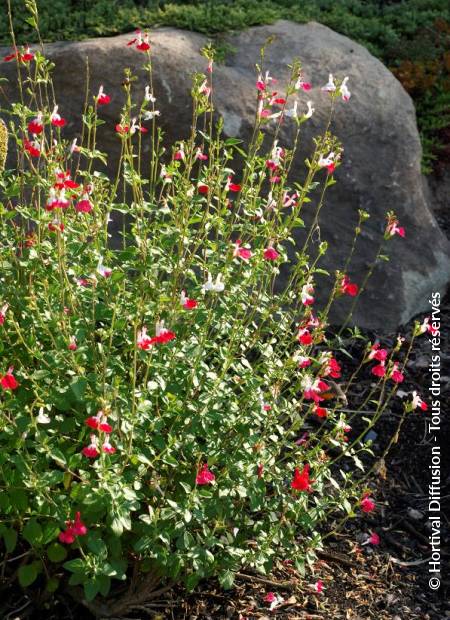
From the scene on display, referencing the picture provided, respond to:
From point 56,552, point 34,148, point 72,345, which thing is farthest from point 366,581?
point 34,148

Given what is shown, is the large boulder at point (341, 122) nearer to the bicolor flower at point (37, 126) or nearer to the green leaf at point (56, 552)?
the bicolor flower at point (37, 126)

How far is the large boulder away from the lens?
517 centimetres

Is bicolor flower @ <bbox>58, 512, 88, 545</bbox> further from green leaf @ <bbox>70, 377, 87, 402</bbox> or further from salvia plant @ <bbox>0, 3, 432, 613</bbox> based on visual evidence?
→ green leaf @ <bbox>70, 377, 87, 402</bbox>

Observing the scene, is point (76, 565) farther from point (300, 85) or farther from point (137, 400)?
point (300, 85)

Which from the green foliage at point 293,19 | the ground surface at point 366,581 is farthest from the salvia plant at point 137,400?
the green foliage at point 293,19

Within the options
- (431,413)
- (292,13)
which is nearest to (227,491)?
(431,413)

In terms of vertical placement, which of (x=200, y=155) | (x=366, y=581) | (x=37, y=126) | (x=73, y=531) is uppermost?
(x=37, y=126)

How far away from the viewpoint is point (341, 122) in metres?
5.56

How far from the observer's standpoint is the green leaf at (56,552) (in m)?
2.66

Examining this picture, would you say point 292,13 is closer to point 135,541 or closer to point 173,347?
point 173,347

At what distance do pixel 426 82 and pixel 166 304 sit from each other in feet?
15.4

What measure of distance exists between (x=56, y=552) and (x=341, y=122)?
371 centimetres

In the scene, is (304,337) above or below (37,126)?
below

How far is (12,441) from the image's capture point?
8.47 feet
